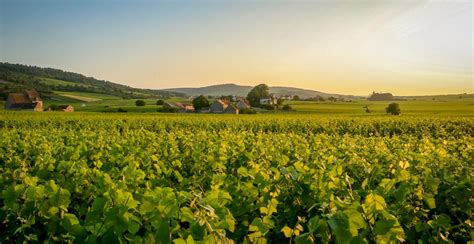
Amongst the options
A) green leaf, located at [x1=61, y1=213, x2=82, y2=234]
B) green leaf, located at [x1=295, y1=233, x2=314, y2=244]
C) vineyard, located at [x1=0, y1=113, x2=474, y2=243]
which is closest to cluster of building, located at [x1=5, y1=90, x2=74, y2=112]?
vineyard, located at [x1=0, y1=113, x2=474, y2=243]

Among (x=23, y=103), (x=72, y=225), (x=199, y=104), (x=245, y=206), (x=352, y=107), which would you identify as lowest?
(x=352, y=107)

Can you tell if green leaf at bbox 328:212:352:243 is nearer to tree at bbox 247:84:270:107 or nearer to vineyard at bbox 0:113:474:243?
vineyard at bbox 0:113:474:243

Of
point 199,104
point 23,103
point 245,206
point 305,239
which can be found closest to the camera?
point 305,239

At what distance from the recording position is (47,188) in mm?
2504

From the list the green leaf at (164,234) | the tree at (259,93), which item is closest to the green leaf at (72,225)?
the green leaf at (164,234)

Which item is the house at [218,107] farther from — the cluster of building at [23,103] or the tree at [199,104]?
the cluster of building at [23,103]

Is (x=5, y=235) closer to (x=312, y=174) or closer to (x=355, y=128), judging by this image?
(x=312, y=174)

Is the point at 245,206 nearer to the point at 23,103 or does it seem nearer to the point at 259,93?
the point at 23,103

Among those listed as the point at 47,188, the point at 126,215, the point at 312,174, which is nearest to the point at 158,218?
the point at 126,215

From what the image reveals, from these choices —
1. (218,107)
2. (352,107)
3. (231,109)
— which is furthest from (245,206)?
(218,107)

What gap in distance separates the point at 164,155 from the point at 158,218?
351 centimetres

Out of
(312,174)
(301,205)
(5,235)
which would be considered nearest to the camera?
(5,235)

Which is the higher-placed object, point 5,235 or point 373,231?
point 373,231

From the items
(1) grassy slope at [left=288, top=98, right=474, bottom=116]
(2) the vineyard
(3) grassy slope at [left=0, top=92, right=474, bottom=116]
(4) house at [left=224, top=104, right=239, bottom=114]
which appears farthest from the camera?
(4) house at [left=224, top=104, right=239, bottom=114]
